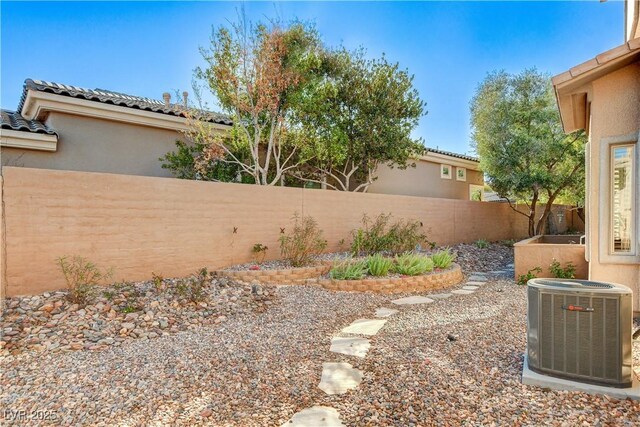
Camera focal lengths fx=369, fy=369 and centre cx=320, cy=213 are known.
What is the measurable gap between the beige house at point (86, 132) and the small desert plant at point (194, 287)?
493 cm

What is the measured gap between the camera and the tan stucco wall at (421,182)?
16.4 metres

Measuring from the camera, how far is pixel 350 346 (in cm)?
480

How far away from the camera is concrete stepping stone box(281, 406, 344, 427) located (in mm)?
3064

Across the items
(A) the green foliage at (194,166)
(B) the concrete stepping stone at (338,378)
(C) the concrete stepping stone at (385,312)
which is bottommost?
(C) the concrete stepping stone at (385,312)

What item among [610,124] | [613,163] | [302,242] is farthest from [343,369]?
[610,124]

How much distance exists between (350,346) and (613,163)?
5.40m

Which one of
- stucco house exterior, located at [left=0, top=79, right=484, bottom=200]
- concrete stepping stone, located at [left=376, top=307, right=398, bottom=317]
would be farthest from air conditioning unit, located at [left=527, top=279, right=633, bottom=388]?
stucco house exterior, located at [left=0, top=79, right=484, bottom=200]

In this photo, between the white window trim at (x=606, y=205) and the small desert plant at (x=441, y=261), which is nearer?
the white window trim at (x=606, y=205)

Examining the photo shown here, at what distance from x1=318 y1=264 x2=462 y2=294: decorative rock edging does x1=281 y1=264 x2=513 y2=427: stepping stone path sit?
0.66 metres

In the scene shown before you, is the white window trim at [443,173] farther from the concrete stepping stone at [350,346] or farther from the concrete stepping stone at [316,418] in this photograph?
the concrete stepping stone at [316,418]

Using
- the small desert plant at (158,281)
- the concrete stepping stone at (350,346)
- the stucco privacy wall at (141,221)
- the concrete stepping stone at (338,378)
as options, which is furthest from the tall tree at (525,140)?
the small desert plant at (158,281)

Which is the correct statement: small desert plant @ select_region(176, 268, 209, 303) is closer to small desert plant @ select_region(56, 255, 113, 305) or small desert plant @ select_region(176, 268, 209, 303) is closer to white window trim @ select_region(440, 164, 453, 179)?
small desert plant @ select_region(56, 255, 113, 305)

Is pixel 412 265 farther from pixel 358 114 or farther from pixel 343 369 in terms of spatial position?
pixel 358 114

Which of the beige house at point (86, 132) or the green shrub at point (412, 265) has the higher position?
the beige house at point (86, 132)
